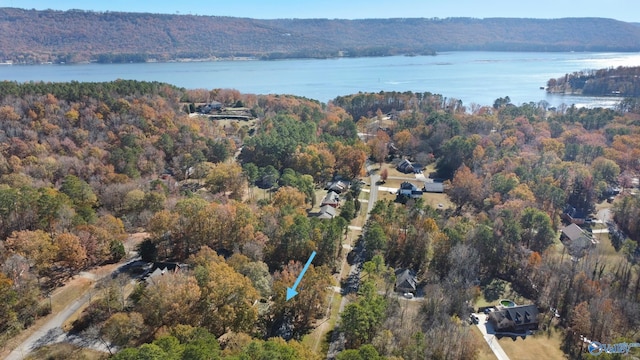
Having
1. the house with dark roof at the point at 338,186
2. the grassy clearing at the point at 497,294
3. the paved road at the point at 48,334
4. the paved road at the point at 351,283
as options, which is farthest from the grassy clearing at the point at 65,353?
the house with dark roof at the point at 338,186

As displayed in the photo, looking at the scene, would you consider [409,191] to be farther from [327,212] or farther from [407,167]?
[327,212]

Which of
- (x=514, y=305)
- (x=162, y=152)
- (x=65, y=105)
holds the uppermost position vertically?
(x=65, y=105)

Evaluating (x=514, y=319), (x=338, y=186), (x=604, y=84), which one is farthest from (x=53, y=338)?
(x=604, y=84)

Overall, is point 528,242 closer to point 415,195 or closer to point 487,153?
point 415,195

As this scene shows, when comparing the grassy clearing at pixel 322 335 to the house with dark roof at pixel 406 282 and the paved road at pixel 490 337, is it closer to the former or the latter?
the house with dark roof at pixel 406 282

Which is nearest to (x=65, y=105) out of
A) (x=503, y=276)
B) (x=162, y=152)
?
(x=162, y=152)

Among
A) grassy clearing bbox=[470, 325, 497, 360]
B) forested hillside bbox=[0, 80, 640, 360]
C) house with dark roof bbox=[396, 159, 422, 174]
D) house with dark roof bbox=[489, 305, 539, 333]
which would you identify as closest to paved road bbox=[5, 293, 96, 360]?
forested hillside bbox=[0, 80, 640, 360]

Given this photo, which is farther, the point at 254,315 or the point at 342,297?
the point at 342,297
